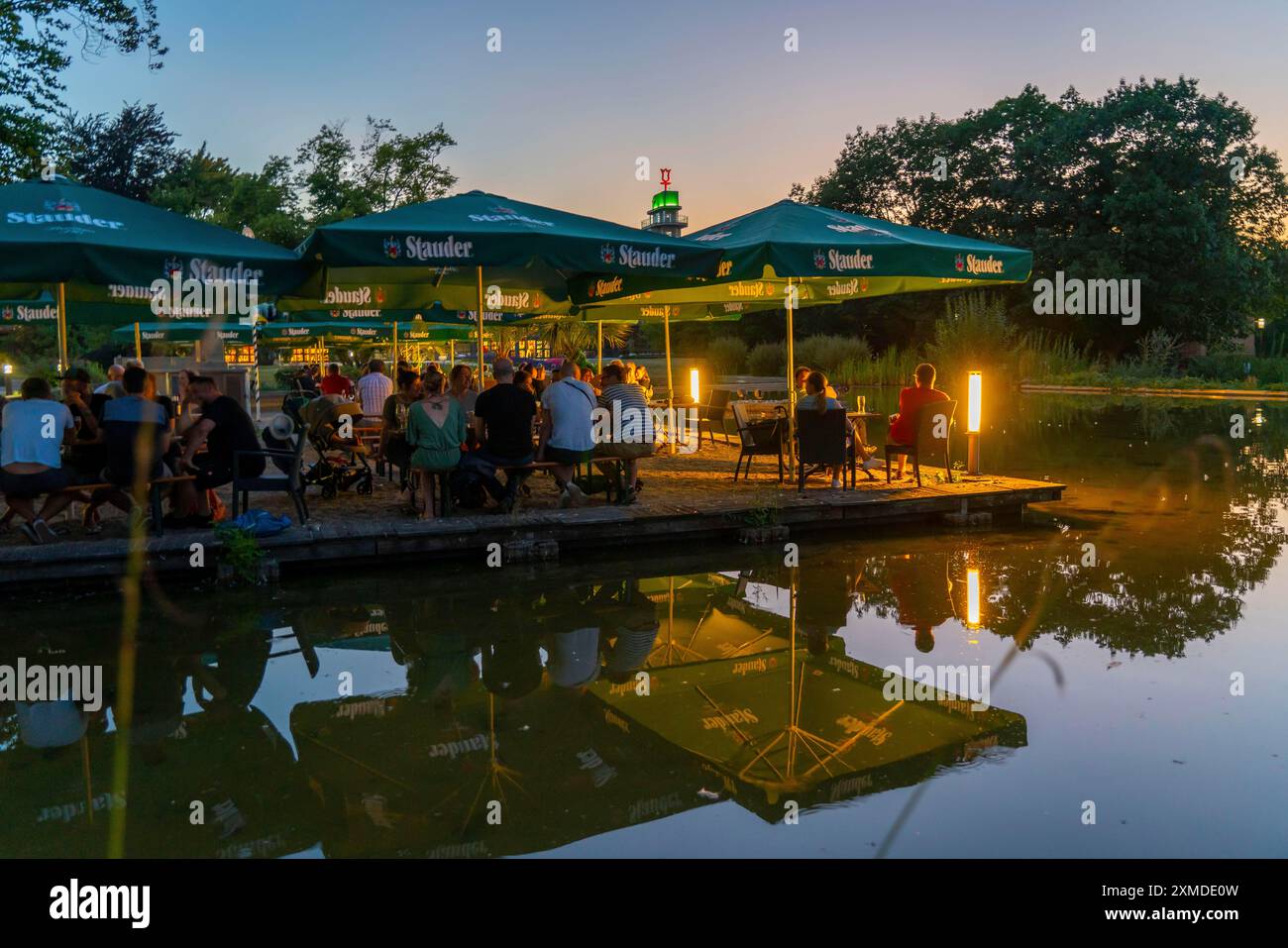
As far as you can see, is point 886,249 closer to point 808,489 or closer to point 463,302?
point 808,489

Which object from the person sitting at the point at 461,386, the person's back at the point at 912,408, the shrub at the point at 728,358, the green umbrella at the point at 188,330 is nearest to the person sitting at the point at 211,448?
the person sitting at the point at 461,386

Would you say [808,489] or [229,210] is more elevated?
[229,210]

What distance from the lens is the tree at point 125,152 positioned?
125ft

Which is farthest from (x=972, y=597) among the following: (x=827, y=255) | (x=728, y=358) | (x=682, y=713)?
(x=728, y=358)

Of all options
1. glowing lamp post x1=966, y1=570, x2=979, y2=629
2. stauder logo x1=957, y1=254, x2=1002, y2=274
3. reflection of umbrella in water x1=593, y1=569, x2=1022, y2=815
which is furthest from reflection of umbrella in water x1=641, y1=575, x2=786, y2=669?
stauder logo x1=957, y1=254, x2=1002, y2=274

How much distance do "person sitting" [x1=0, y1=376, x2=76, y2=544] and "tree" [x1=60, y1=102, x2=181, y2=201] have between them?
33812 millimetres

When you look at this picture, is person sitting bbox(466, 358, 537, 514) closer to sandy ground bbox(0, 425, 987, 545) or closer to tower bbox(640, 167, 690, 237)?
sandy ground bbox(0, 425, 987, 545)

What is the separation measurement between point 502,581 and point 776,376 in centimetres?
4012

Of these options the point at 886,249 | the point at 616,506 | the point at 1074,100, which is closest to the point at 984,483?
the point at 886,249

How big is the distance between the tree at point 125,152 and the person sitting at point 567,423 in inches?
1347

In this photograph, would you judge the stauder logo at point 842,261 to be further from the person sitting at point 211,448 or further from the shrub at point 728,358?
the shrub at point 728,358

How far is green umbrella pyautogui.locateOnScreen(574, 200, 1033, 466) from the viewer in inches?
392

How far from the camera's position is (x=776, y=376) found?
155 feet

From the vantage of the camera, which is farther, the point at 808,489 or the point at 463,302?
the point at 463,302
